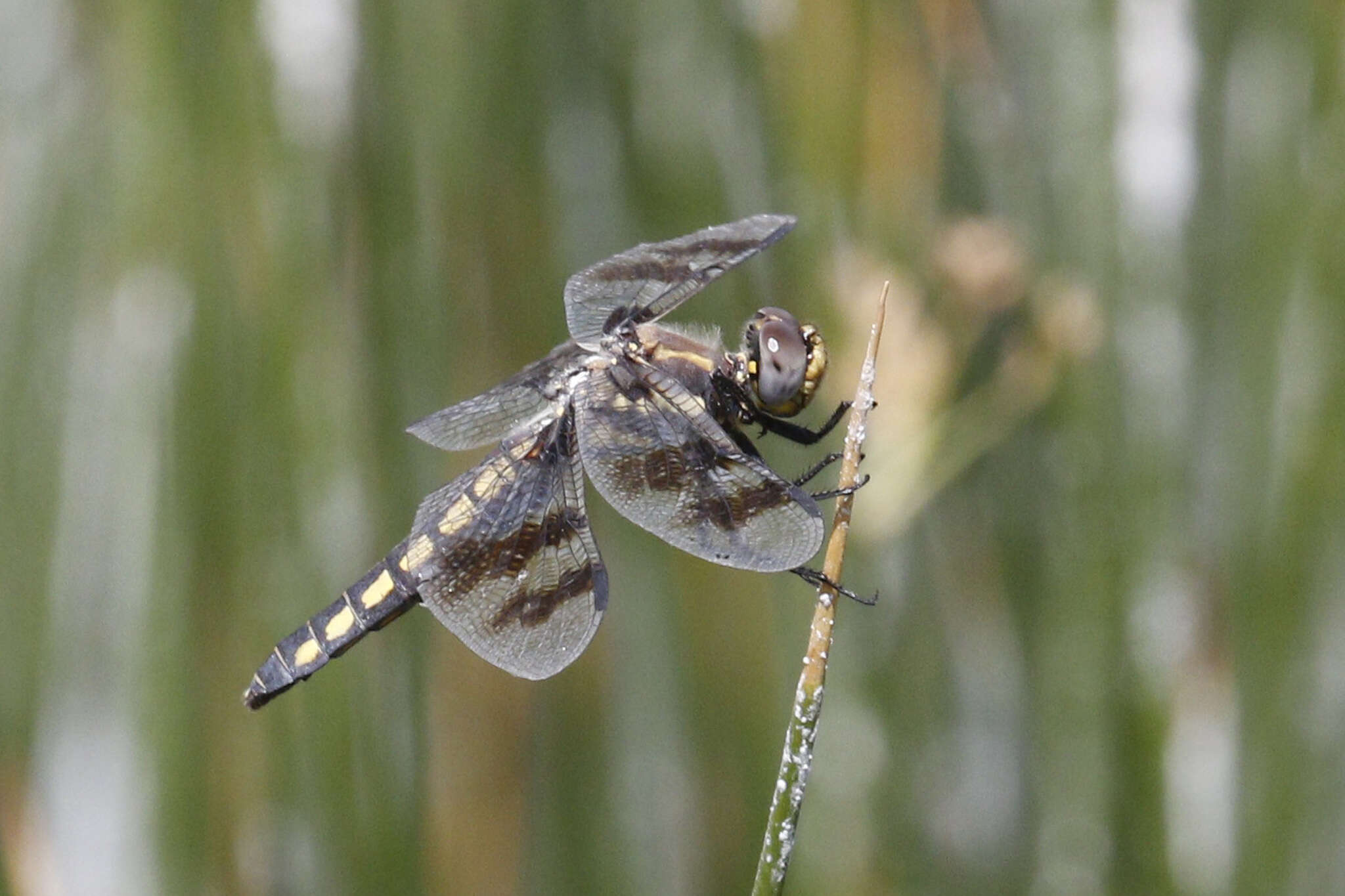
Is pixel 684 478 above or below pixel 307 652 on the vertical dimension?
above

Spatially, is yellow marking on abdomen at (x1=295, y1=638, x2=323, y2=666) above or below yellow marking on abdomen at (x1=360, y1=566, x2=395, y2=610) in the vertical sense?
below

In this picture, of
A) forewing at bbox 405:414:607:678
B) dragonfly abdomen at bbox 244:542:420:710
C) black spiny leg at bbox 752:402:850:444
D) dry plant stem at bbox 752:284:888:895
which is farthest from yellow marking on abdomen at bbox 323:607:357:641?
dry plant stem at bbox 752:284:888:895

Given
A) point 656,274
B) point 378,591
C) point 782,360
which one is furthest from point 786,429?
point 378,591

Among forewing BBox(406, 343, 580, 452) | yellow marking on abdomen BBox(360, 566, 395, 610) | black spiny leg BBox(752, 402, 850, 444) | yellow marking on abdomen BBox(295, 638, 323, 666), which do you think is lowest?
yellow marking on abdomen BBox(295, 638, 323, 666)

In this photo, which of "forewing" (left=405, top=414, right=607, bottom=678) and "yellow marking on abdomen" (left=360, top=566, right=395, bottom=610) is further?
"yellow marking on abdomen" (left=360, top=566, right=395, bottom=610)

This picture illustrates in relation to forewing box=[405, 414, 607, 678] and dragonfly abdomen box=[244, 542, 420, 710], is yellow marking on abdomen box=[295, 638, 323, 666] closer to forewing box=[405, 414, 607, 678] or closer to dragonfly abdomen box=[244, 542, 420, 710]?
dragonfly abdomen box=[244, 542, 420, 710]

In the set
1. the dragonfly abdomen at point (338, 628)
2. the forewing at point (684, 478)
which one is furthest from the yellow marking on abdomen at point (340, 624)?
the forewing at point (684, 478)

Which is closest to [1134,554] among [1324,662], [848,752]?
[1324,662]

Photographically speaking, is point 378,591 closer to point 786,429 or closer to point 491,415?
point 491,415
